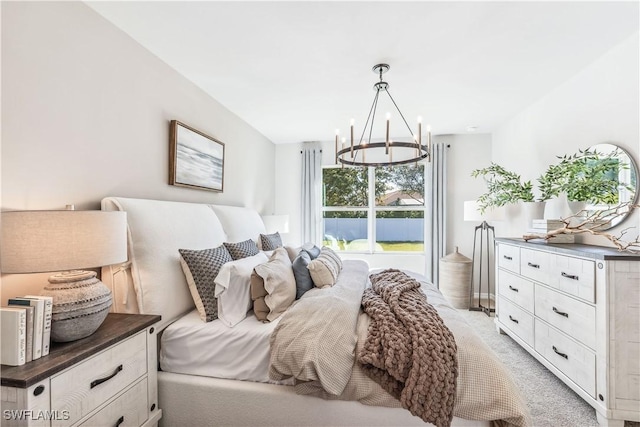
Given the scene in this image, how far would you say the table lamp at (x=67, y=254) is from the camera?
3.79ft

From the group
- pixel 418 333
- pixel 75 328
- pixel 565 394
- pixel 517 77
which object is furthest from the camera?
pixel 517 77

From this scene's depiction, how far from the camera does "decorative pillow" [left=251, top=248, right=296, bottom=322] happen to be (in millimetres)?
1863

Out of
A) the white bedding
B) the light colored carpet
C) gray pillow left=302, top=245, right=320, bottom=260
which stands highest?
gray pillow left=302, top=245, right=320, bottom=260

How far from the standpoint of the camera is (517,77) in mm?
2707

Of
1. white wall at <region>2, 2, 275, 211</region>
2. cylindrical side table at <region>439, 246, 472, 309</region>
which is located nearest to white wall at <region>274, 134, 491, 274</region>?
cylindrical side table at <region>439, 246, 472, 309</region>

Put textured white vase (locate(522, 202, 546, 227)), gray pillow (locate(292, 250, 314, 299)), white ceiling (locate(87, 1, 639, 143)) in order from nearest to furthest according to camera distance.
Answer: white ceiling (locate(87, 1, 639, 143)), gray pillow (locate(292, 250, 314, 299)), textured white vase (locate(522, 202, 546, 227))

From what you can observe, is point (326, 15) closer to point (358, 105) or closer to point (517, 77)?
point (358, 105)

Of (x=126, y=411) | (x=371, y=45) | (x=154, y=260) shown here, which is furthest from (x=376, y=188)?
(x=126, y=411)

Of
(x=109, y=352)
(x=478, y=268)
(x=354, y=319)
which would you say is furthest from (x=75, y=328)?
(x=478, y=268)

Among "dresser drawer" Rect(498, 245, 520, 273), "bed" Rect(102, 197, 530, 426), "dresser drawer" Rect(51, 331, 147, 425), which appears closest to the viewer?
"dresser drawer" Rect(51, 331, 147, 425)

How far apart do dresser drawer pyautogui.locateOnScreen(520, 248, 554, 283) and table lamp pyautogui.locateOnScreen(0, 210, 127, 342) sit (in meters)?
2.87

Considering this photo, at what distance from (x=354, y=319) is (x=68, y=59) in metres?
2.10

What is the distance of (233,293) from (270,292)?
23 centimetres

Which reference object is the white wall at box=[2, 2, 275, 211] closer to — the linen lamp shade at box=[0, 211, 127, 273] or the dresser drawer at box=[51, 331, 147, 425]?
the linen lamp shade at box=[0, 211, 127, 273]
